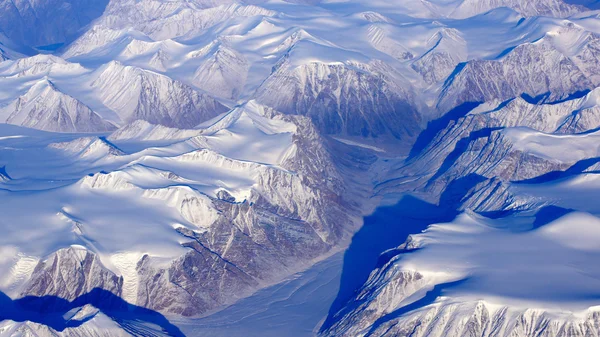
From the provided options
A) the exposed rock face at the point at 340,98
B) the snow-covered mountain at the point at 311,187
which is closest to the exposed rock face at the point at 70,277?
the snow-covered mountain at the point at 311,187

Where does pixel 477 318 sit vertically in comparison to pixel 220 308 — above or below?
above

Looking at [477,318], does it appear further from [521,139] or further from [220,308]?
[521,139]

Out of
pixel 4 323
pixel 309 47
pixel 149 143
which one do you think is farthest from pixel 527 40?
pixel 4 323

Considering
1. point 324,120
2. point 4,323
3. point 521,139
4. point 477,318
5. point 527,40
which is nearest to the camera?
point 4,323

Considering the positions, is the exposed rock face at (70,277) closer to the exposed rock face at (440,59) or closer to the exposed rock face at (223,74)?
the exposed rock face at (223,74)

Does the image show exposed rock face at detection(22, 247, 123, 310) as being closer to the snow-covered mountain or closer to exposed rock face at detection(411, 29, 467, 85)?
the snow-covered mountain

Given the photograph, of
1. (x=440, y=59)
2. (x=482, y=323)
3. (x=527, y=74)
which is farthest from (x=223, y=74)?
(x=482, y=323)
